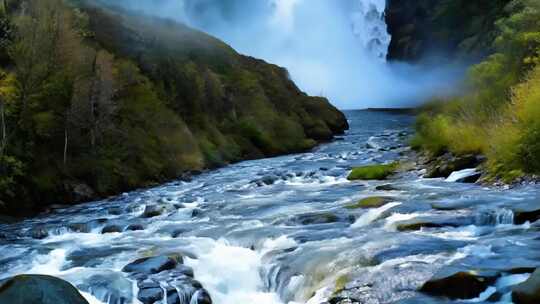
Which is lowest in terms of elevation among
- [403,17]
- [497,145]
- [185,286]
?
[185,286]

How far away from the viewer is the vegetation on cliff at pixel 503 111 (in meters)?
23.2

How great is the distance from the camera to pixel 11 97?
27.7m

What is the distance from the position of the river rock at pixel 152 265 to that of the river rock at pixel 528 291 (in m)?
8.59

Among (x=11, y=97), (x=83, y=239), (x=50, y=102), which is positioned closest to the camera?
(x=83, y=239)

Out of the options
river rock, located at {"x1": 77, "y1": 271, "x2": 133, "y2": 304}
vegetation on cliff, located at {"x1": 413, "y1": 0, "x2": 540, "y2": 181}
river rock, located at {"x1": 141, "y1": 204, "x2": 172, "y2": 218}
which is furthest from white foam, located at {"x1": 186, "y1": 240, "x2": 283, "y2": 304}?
vegetation on cliff, located at {"x1": 413, "y1": 0, "x2": 540, "y2": 181}

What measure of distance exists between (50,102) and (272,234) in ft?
63.9

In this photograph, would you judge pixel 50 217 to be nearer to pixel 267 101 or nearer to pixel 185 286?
pixel 185 286

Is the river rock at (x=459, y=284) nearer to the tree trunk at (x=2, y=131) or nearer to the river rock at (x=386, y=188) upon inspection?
the river rock at (x=386, y=188)

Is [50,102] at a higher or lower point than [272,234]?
higher

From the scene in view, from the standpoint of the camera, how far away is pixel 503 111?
2928cm

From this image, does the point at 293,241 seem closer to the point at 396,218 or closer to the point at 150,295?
the point at 396,218

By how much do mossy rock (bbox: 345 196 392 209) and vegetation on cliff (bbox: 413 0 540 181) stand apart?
17.3 ft

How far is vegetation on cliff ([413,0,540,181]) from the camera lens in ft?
76.1

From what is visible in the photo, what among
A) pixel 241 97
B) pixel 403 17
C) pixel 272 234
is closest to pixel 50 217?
pixel 272 234
